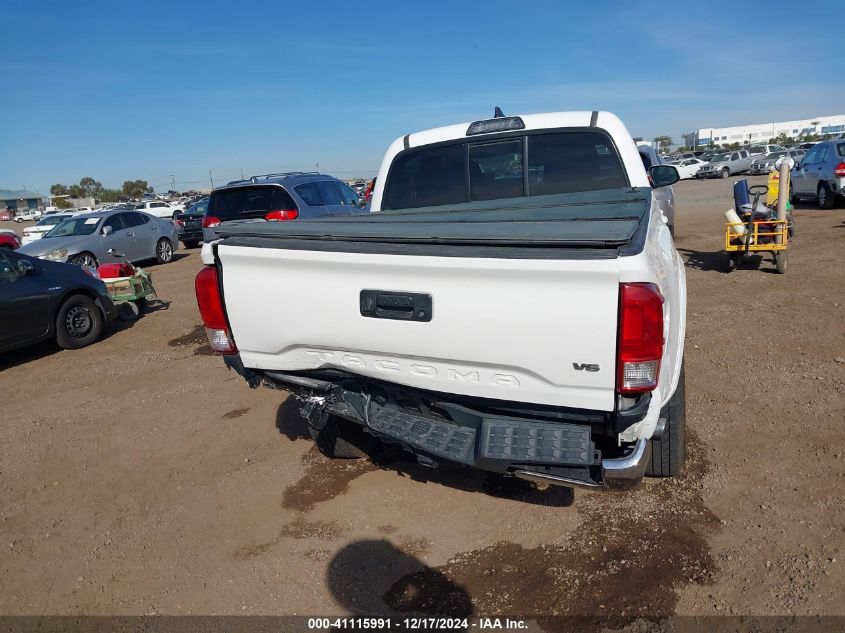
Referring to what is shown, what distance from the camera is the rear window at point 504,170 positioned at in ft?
14.4

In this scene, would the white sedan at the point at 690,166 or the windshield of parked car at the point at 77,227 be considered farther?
the white sedan at the point at 690,166

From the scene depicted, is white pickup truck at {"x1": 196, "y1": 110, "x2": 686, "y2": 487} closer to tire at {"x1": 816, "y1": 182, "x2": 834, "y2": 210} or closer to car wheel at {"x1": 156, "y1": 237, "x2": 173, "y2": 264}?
car wheel at {"x1": 156, "y1": 237, "x2": 173, "y2": 264}

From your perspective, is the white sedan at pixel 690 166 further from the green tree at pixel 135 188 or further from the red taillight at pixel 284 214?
the green tree at pixel 135 188

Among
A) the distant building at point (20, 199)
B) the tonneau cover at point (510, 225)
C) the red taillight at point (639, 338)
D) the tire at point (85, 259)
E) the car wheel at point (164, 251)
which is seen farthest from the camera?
the distant building at point (20, 199)

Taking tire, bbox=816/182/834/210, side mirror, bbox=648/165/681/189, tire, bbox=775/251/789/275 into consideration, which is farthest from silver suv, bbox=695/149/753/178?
side mirror, bbox=648/165/681/189

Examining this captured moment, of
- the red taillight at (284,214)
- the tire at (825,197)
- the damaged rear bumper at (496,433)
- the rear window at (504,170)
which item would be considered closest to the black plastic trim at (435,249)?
the damaged rear bumper at (496,433)

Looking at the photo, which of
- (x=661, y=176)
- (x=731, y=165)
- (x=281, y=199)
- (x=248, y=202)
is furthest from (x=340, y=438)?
(x=731, y=165)

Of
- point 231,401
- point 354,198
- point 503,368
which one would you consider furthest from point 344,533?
point 354,198

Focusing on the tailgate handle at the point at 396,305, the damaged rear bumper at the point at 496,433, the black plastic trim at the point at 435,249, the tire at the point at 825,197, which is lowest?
the damaged rear bumper at the point at 496,433

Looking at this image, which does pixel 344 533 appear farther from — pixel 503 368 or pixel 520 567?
pixel 503 368

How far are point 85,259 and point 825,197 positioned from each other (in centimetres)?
1837

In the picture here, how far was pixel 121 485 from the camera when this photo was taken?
13.7ft

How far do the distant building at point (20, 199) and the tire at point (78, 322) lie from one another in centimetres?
10028

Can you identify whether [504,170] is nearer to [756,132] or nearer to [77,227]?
[77,227]
